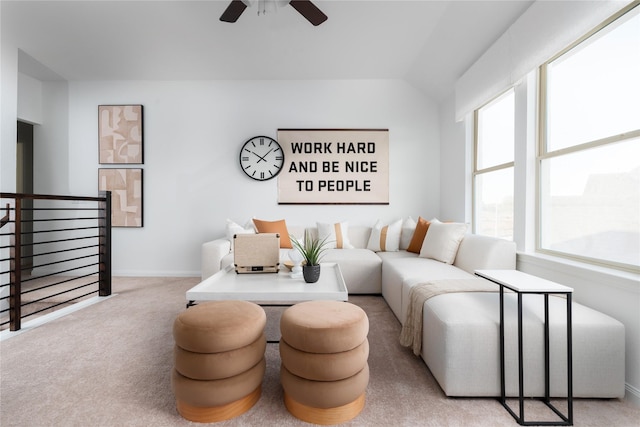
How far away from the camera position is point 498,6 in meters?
2.44

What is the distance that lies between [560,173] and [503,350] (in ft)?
4.96

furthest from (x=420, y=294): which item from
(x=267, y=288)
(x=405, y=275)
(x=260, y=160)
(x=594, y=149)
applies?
(x=260, y=160)

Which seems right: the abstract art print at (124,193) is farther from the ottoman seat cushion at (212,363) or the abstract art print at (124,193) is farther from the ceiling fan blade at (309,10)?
the ottoman seat cushion at (212,363)

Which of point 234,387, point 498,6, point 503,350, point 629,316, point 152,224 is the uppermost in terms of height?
point 498,6

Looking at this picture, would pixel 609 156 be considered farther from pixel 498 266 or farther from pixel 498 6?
pixel 498 6

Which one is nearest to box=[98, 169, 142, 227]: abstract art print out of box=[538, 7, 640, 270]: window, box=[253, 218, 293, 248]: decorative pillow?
box=[253, 218, 293, 248]: decorative pillow

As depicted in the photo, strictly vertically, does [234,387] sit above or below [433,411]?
above

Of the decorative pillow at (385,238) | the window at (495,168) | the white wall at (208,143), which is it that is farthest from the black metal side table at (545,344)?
the white wall at (208,143)

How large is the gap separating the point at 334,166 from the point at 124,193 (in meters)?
2.98

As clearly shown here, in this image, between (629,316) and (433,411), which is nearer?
(433,411)

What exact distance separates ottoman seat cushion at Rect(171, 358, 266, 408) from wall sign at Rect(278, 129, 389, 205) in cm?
299

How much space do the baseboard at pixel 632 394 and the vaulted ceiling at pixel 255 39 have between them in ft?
8.73

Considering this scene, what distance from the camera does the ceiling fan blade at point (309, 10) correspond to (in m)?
2.16

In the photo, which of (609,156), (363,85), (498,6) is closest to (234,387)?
(609,156)
